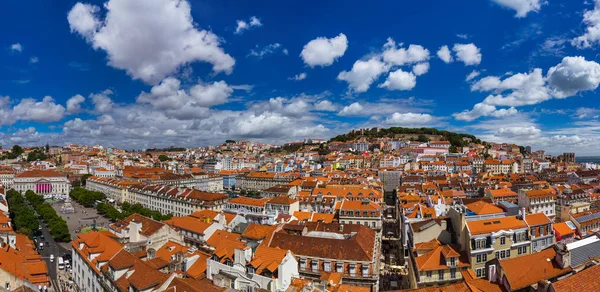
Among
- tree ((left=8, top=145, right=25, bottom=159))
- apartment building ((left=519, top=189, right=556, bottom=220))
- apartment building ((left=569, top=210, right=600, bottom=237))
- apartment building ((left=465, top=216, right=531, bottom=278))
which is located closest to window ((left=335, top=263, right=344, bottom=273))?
apartment building ((left=465, top=216, right=531, bottom=278))

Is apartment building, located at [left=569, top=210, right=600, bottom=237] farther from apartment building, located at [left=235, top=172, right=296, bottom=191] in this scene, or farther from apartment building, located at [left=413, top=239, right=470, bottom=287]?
apartment building, located at [left=235, top=172, right=296, bottom=191]

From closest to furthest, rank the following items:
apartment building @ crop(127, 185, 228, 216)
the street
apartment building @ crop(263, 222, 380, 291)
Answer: apartment building @ crop(263, 222, 380, 291), the street, apartment building @ crop(127, 185, 228, 216)

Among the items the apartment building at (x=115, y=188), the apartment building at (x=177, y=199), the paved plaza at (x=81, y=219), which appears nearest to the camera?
the apartment building at (x=177, y=199)

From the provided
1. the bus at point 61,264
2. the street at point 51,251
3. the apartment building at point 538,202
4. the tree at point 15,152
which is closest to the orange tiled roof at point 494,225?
the apartment building at point 538,202

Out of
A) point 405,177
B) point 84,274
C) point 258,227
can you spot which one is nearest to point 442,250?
point 258,227

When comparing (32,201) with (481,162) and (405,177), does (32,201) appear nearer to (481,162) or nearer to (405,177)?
(405,177)

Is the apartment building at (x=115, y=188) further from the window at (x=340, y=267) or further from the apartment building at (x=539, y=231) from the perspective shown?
the apartment building at (x=539, y=231)
